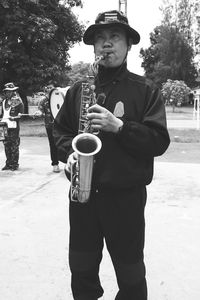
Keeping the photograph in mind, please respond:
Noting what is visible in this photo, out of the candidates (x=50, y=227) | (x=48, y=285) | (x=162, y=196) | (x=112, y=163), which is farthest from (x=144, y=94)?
(x=162, y=196)

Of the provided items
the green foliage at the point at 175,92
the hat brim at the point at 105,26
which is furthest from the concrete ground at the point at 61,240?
the green foliage at the point at 175,92

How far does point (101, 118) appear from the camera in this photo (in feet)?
7.02

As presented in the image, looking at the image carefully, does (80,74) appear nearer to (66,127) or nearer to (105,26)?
(66,127)

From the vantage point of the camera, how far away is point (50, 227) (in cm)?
461

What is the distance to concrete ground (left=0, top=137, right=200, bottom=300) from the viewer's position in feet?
10.5

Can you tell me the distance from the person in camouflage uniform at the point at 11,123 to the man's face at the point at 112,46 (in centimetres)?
608

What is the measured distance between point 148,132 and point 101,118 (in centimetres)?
32

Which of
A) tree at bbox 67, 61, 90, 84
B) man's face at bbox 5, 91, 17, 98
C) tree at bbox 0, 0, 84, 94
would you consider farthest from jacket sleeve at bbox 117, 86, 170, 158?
tree at bbox 0, 0, 84, 94

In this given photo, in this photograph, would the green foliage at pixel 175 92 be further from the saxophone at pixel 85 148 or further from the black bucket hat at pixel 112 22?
the saxophone at pixel 85 148

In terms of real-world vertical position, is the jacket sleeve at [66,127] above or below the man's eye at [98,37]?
below

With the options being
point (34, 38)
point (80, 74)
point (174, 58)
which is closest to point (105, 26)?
point (80, 74)

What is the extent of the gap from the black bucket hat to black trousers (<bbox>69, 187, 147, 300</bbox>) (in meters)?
0.97

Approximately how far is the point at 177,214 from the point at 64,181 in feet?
8.64

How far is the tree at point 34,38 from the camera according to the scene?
2117cm
